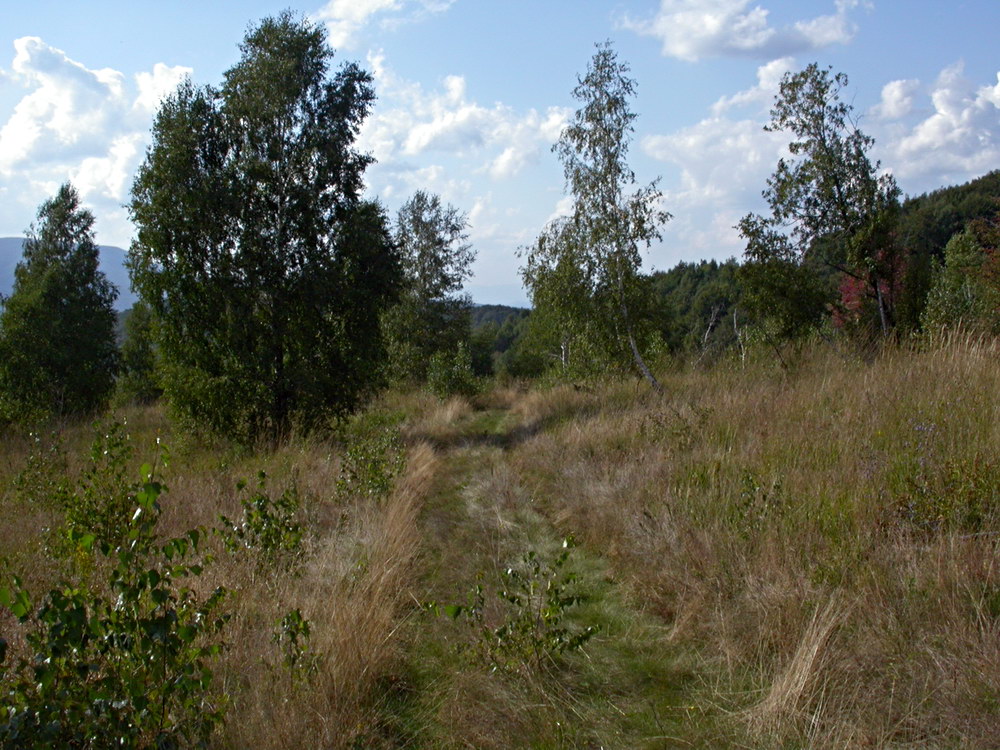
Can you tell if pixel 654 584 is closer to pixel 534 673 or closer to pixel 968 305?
pixel 534 673

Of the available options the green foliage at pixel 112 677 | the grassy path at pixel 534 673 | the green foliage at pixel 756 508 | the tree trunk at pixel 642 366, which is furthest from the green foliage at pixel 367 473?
the tree trunk at pixel 642 366

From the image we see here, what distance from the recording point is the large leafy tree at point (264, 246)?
43.2 ft

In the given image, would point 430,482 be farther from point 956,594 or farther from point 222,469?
point 956,594

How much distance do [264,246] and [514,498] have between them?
8.37m

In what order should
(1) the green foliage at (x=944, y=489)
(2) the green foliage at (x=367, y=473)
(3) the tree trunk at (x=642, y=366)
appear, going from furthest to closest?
1. (3) the tree trunk at (x=642, y=366)
2. (2) the green foliage at (x=367, y=473)
3. (1) the green foliage at (x=944, y=489)

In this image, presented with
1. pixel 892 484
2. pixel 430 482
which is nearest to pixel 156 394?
pixel 430 482

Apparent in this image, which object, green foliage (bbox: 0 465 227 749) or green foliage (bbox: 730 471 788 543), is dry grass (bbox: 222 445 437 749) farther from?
green foliage (bbox: 730 471 788 543)

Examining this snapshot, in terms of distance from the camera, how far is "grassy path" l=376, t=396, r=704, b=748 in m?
3.35

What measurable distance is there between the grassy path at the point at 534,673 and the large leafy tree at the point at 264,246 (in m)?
8.75

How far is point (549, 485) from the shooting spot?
843 centimetres

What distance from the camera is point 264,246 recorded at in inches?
542

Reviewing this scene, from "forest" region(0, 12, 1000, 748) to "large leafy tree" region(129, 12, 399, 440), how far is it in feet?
0.19

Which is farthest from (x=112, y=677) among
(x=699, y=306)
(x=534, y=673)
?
(x=699, y=306)

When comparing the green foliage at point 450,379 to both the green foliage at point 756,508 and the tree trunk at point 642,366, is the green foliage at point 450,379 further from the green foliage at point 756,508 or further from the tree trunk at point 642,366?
the green foliage at point 756,508
